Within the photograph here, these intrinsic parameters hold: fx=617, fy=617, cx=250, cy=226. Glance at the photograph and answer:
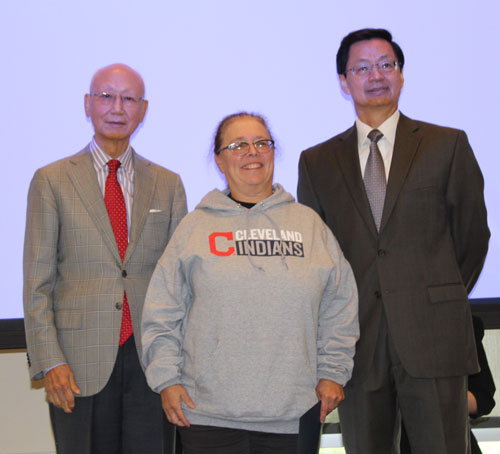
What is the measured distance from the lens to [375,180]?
2158 millimetres

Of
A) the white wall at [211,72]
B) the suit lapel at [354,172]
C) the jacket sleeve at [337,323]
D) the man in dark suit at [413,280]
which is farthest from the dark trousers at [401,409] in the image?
the white wall at [211,72]

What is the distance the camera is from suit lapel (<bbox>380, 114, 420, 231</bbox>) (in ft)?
6.83

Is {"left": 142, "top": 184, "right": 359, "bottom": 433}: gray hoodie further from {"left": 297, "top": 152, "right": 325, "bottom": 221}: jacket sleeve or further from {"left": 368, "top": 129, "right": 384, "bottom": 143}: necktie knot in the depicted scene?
{"left": 368, "top": 129, "right": 384, "bottom": 143}: necktie knot

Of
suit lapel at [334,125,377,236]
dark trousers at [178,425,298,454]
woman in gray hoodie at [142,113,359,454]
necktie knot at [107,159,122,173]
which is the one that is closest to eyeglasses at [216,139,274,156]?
woman in gray hoodie at [142,113,359,454]

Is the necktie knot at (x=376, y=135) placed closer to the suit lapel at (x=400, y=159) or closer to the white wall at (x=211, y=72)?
the suit lapel at (x=400, y=159)

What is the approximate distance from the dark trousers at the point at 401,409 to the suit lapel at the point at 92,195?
0.94 meters

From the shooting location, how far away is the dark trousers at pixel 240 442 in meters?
1.72

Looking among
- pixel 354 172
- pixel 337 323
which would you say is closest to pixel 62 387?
pixel 337 323

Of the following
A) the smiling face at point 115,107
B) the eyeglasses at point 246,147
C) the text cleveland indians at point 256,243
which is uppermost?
the smiling face at point 115,107

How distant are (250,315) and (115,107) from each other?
0.94m

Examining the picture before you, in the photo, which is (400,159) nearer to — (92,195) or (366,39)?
(366,39)

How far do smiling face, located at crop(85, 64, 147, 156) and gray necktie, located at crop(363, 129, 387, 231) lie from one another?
85 centimetres

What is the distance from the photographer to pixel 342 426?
7.11ft

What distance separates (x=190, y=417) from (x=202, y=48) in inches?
76.0
